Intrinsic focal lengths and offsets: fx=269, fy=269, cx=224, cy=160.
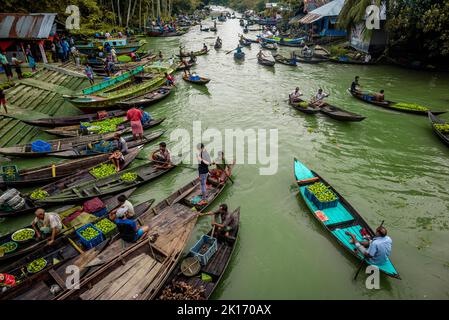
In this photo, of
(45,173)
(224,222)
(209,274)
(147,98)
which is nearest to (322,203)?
(224,222)

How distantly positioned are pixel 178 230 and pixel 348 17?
1349 inches

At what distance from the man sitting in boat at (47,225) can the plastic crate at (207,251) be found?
15.0 ft

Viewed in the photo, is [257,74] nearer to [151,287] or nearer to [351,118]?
[351,118]

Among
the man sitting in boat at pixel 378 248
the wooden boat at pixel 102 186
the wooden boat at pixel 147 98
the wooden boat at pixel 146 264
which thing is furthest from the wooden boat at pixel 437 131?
the wooden boat at pixel 147 98

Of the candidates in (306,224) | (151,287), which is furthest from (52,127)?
(306,224)

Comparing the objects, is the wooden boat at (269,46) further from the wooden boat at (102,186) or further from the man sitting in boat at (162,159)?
the wooden boat at (102,186)

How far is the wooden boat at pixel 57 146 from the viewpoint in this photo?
13.9 meters

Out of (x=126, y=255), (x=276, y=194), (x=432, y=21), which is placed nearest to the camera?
(x=126, y=255)

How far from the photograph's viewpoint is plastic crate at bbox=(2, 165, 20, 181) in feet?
38.7

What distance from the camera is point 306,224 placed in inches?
435

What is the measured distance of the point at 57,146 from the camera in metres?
15.0

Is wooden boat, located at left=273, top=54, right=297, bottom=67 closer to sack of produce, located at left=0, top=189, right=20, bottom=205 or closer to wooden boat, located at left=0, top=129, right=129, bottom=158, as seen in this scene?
wooden boat, located at left=0, top=129, right=129, bottom=158

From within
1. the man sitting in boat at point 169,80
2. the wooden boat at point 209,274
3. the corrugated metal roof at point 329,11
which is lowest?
the wooden boat at point 209,274

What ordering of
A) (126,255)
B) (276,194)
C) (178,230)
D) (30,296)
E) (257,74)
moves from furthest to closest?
(257,74)
(276,194)
(178,230)
(126,255)
(30,296)
